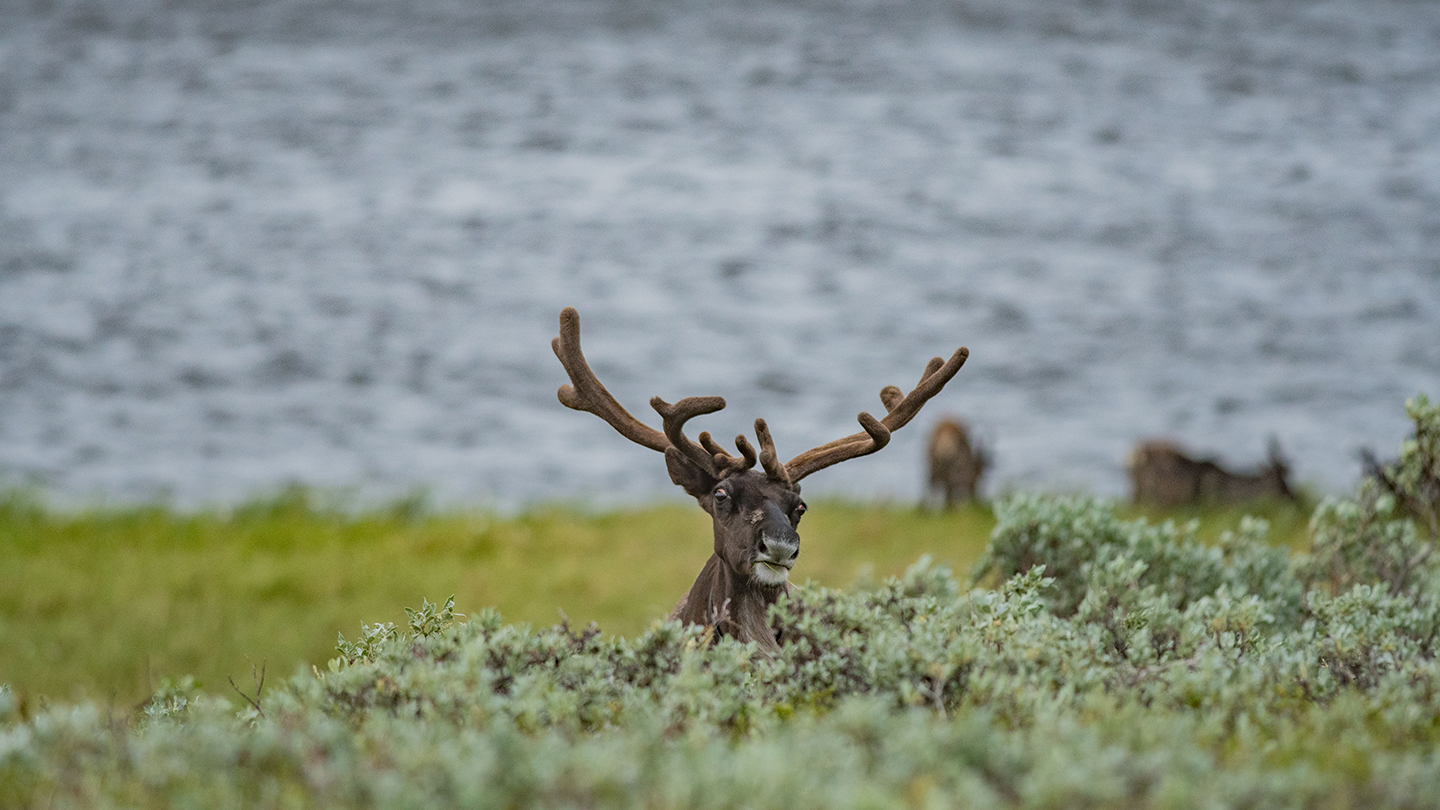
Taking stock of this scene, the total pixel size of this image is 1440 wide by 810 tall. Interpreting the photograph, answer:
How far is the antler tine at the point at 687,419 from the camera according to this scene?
15.8ft

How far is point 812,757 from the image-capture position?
2.80 meters

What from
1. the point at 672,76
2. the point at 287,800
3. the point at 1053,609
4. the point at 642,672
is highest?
the point at 672,76

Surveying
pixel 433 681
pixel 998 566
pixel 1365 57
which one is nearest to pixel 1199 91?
pixel 1365 57

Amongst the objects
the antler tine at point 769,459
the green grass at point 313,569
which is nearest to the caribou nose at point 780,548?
the antler tine at point 769,459

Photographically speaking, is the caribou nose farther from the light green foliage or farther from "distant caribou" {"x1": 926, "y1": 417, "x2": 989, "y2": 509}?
"distant caribou" {"x1": 926, "y1": 417, "x2": 989, "y2": 509}

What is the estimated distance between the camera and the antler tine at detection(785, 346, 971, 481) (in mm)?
5137

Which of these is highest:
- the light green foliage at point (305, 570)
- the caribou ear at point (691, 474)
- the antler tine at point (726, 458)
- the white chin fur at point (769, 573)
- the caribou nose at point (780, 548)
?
the antler tine at point (726, 458)

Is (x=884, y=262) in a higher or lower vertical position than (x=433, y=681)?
lower

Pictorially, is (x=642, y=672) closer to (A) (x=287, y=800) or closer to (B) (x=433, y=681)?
(B) (x=433, y=681)

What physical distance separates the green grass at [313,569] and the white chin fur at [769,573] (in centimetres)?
419

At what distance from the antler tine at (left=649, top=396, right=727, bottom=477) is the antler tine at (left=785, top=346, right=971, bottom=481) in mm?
329

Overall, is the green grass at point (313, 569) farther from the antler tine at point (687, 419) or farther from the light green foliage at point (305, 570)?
the antler tine at point (687, 419)

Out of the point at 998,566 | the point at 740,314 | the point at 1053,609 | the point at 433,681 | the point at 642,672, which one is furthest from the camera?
the point at 740,314

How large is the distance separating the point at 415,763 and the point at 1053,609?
4.43 m
